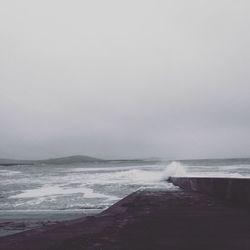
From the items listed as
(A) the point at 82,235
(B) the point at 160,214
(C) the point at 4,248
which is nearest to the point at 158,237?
(A) the point at 82,235

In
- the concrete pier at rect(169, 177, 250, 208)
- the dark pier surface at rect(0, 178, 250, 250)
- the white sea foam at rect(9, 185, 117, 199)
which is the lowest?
the white sea foam at rect(9, 185, 117, 199)

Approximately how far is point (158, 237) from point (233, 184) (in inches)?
→ 135

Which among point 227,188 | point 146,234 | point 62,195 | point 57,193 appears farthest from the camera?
point 57,193

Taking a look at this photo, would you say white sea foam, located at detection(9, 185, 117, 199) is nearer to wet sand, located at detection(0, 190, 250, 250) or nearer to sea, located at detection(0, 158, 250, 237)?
sea, located at detection(0, 158, 250, 237)

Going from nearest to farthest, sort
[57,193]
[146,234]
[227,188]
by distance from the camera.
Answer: [146,234]
[227,188]
[57,193]

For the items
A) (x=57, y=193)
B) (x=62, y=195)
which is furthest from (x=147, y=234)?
(x=57, y=193)

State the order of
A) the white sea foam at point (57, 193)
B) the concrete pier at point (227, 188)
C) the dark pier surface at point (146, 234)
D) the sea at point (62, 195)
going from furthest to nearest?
the white sea foam at point (57, 193) < the sea at point (62, 195) < the concrete pier at point (227, 188) < the dark pier surface at point (146, 234)

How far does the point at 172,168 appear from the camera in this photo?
24.6 metres

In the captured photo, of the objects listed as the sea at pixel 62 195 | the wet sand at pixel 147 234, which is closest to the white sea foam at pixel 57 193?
the sea at pixel 62 195

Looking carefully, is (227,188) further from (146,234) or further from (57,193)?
(57,193)

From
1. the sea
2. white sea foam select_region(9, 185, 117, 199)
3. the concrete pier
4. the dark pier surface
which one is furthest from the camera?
white sea foam select_region(9, 185, 117, 199)

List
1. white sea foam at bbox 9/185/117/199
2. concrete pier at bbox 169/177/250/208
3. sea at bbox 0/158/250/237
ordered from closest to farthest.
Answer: concrete pier at bbox 169/177/250/208, sea at bbox 0/158/250/237, white sea foam at bbox 9/185/117/199

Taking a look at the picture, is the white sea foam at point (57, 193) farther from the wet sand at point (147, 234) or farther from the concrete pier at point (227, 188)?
the wet sand at point (147, 234)

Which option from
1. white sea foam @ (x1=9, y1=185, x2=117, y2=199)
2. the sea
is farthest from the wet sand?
white sea foam @ (x1=9, y1=185, x2=117, y2=199)
